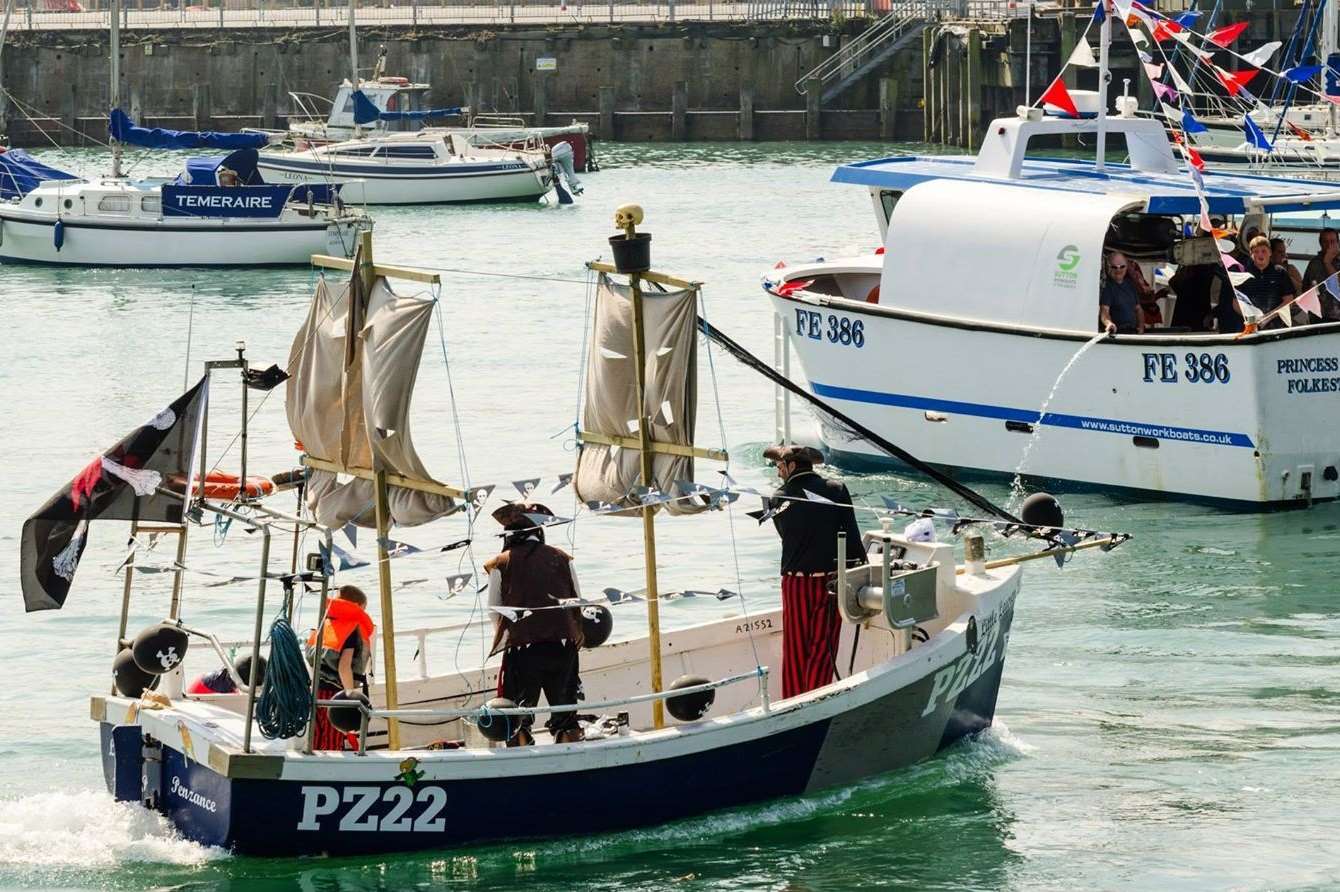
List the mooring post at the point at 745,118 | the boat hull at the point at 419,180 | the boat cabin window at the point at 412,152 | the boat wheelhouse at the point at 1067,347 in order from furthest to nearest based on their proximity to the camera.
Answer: the mooring post at the point at 745,118, the boat cabin window at the point at 412,152, the boat hull at the point at 419,180, the boat wheelhouse at the point at 1067,347

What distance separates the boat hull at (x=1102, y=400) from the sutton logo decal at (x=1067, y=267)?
49cm

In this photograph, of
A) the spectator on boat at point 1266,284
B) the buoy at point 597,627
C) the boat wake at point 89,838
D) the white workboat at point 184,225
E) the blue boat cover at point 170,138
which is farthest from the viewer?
the blue boat cover at point 170,138

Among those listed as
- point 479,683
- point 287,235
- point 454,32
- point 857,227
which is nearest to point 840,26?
point 454,32

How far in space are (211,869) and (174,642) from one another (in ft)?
4.13

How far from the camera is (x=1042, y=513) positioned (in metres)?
14.8

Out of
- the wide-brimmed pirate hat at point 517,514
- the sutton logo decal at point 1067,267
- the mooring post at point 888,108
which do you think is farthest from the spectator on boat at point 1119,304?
the mooring post at point 888,108

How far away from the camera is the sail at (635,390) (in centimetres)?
1304

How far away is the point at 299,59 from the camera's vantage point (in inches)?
2881

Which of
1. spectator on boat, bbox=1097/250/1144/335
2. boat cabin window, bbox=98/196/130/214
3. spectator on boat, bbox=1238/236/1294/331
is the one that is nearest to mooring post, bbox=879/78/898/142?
boat cabin window, bbox=98/196/130/214

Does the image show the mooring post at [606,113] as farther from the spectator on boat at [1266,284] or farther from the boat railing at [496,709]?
the boat railing at [496,709]

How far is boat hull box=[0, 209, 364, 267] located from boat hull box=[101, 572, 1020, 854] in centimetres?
3083

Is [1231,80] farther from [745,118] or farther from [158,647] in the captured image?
[745,118]

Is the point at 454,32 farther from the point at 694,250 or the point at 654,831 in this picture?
the point at 654,831

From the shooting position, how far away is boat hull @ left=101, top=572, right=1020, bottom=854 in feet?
40.6
